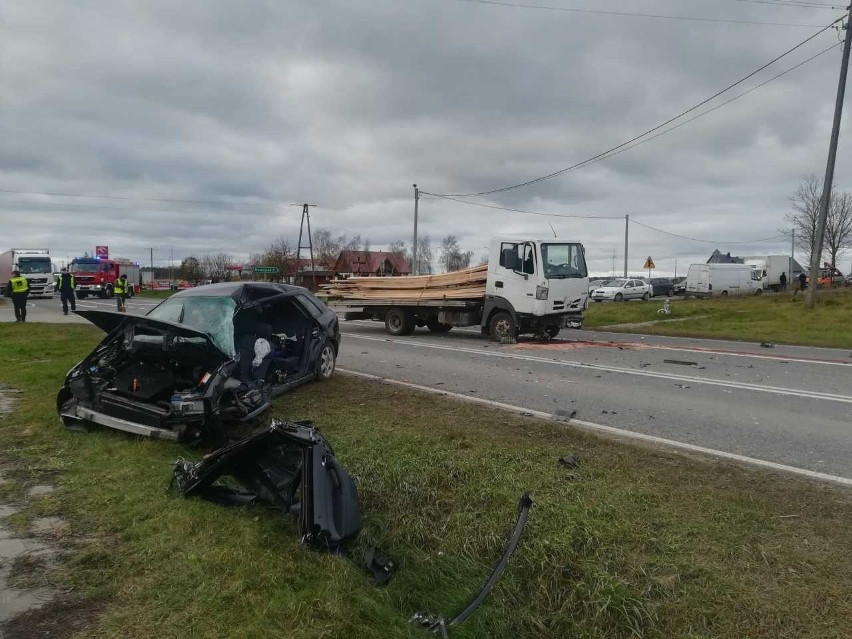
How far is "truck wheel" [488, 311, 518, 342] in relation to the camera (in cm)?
1393

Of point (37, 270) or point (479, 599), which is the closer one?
point (479, 599)

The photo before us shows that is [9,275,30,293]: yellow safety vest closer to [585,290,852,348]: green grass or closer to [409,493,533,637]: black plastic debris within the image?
[585,290,852,348]: green grass

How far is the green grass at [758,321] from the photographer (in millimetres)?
16062

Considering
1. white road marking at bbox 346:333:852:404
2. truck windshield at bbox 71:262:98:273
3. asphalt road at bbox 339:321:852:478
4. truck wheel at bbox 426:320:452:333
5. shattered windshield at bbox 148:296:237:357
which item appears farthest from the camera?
truck windshield at bbox 71:262:98:273

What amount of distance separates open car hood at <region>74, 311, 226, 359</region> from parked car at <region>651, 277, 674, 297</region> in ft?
152

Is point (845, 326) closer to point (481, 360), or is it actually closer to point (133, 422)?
point (481, 360)

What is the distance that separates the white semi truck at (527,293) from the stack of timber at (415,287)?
248 millimetres

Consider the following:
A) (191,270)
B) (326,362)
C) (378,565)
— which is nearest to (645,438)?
(378,565)

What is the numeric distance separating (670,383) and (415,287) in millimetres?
8669

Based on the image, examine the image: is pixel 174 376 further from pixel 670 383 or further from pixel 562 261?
pixel 562 261

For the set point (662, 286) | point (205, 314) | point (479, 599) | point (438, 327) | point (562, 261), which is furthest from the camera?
point (662, 286)

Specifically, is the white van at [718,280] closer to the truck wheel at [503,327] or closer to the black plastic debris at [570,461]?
the truck wheel at [503,327]

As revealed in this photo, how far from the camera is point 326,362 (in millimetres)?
8469

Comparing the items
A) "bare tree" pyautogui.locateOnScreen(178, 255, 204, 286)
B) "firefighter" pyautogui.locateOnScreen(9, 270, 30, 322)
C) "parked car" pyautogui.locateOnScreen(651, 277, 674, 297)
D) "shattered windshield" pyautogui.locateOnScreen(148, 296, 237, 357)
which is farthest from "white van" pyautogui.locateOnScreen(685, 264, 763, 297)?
"bare tree" pyautogui.locateOnScreen(178, 255, 204, 286)
